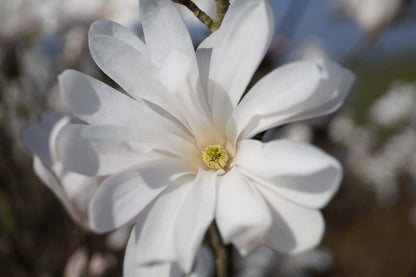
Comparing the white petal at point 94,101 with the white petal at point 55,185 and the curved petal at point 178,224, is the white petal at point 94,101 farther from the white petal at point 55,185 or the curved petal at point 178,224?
the white petal at point 55,185

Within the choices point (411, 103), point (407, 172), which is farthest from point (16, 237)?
point (407, 172)

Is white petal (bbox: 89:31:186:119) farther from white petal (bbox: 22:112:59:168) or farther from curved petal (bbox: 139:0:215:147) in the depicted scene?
white petal (bbox: 22:112:59:168)

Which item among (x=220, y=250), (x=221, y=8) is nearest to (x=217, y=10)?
(x=221, y=8)

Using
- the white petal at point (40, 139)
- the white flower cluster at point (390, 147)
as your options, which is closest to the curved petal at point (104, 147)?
the white petal at point (40, 139)

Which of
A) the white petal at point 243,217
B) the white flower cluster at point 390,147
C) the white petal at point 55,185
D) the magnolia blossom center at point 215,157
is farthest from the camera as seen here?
the white flower cluster at point 390,147

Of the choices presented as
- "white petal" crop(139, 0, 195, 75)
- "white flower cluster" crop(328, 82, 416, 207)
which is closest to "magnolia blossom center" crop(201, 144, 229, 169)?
"white petal" crop(139, 0, 195, 75)

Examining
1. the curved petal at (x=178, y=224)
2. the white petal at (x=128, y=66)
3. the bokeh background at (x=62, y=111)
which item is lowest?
the bokeh background at (x=62, y=111)
